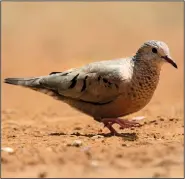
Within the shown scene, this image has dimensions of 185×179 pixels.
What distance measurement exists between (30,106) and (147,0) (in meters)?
14.6

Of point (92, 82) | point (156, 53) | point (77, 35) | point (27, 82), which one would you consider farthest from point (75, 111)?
point (77, 35)

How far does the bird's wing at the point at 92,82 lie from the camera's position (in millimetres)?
6961

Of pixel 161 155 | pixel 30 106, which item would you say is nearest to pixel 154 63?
pixel 161 155

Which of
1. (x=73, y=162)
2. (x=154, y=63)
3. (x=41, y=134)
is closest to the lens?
(x=73, y=162)

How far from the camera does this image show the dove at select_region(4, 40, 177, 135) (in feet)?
22.7

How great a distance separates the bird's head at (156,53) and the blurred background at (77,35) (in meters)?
5.45

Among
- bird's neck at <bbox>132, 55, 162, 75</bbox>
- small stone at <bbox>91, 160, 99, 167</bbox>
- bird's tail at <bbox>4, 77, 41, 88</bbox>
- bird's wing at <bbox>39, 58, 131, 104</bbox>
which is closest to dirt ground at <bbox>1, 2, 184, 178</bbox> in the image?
small stone at <bbox>91, 160, 99, 167</bbox>

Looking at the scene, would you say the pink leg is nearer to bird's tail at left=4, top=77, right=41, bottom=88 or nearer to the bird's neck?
the bird's neck

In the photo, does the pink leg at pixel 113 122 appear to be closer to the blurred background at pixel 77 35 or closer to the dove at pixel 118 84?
the dove at pixel 118 84

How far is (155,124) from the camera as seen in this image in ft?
26.6

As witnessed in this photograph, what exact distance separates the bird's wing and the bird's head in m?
0.33

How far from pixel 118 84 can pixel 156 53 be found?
22.4 inches

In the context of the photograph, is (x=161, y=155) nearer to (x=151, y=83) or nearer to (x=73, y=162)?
(x=73, y=162)

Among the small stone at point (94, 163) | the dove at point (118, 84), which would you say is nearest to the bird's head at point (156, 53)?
the dove at point (118, 84)
